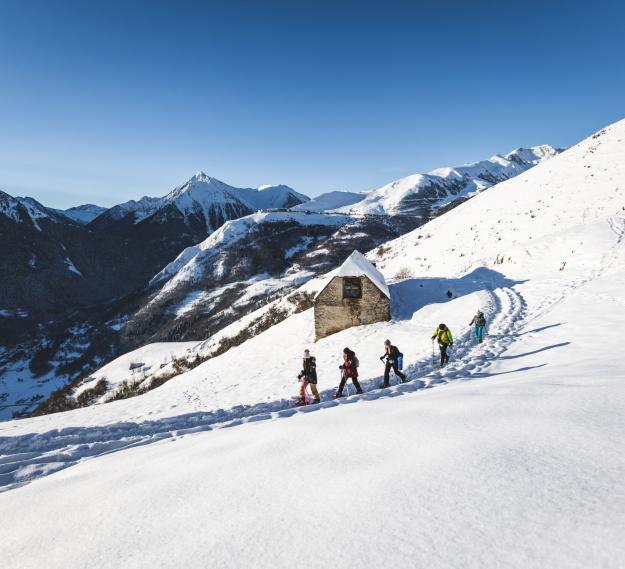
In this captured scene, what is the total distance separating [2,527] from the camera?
4.05 meters

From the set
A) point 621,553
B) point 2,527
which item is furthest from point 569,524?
point 2,527

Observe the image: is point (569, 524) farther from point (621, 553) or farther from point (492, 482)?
point (492, 482)

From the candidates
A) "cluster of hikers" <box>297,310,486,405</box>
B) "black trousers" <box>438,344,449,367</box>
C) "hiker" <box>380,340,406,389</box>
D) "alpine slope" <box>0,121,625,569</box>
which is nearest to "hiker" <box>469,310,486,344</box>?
"alpine slope" <box>0,121,625,569</box>

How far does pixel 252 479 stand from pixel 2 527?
278 cm

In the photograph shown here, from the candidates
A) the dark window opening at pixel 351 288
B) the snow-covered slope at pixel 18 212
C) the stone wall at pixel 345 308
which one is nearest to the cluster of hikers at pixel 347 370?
the stone wall at pixel 345 308

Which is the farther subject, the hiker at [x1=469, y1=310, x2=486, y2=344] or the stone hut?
the stone hut

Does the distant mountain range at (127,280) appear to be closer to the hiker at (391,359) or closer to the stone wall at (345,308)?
the stone wall at (345,308)

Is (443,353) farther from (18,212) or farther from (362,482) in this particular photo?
(18,212)

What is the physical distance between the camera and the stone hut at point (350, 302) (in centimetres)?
2384

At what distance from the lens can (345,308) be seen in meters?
24.2

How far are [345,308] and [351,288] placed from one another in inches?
53.5

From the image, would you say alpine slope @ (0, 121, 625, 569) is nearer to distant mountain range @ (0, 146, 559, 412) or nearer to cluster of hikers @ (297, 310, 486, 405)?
Answer: cluster of hikers @ (297, 310, 486, 405)

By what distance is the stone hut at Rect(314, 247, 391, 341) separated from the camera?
23.8 meters

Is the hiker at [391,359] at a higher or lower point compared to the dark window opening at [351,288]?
lower
